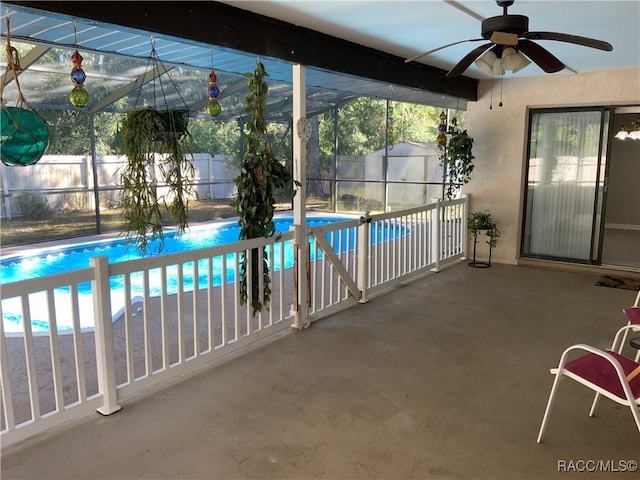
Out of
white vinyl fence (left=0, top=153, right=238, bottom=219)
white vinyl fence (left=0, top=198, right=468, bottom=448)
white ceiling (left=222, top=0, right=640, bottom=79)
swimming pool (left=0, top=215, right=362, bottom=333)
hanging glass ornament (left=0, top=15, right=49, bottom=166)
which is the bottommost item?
swimming pool (left=0, top=215, right=362, bottom=333)

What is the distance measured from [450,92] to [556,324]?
10.3 feet

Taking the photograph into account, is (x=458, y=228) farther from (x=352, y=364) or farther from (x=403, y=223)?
(x=352, y=364)

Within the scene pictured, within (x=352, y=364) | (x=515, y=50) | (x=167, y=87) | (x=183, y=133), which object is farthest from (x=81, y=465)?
(x=167, y=87)

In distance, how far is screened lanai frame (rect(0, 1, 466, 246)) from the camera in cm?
396

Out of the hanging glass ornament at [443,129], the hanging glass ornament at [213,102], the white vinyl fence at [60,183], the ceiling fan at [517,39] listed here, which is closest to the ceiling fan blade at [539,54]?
the ceiling fan at [517,39]

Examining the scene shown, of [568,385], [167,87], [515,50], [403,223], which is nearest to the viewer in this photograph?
[515,50]

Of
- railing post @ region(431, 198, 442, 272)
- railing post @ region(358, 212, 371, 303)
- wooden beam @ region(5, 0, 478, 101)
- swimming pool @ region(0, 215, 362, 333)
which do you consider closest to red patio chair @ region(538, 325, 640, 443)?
railing post @ region(358, 212, 371, 303)

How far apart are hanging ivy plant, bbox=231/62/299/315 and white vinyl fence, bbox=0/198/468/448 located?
0.08 m

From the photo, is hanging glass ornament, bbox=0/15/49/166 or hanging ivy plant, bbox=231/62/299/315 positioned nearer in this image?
hanging glass ornament, bbox=0/15/49/166

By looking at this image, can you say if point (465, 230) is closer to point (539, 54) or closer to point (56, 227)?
point (539, 54)

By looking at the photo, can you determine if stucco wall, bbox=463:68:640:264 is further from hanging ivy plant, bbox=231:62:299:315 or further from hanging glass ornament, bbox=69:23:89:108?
hanging glass ornament, bbox=69:23:89:108

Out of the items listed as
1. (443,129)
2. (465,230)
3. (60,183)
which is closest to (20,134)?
(443,129)

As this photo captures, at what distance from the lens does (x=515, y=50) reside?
2.91 meters

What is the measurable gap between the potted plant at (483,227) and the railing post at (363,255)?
2.21m
